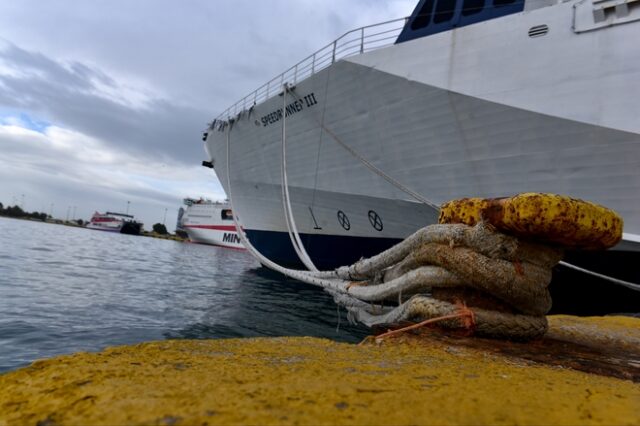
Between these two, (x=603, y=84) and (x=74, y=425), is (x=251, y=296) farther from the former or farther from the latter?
(x=74, y=425)

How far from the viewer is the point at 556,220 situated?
3084 mm

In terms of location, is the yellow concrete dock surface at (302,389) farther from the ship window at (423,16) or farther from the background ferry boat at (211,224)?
the background ferry boat at (211,224)

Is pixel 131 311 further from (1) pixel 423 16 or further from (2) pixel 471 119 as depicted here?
(1) pixel 423 16

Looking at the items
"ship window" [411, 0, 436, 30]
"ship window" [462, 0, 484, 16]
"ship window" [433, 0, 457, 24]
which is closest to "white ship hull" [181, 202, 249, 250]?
"ship window" [411, 0, 436, 30]

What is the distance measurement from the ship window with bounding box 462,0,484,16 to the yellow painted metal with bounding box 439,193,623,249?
23.1 ft

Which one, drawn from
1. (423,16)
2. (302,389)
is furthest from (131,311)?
(423,16)

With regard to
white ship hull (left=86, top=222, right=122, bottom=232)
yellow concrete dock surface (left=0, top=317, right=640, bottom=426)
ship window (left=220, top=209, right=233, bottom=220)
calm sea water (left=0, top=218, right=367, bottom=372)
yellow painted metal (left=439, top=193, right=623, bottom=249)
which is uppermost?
ship window (left=220, top=209, right=233, bottom=220)

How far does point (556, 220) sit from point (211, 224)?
170ft

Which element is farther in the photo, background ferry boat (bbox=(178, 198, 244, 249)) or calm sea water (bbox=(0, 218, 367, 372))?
background ferry boat (bbox=(178, 198, 244, 249))

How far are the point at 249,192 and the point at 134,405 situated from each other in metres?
14.6

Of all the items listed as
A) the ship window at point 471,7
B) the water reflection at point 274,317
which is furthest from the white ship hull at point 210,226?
the ship window at point 471,7

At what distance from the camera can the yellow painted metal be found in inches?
122

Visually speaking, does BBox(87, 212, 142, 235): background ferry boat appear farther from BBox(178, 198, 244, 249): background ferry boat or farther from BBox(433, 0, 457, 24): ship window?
BBox(433, 0, 457, 24): ship window

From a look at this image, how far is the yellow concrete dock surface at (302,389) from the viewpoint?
4.56 ft
